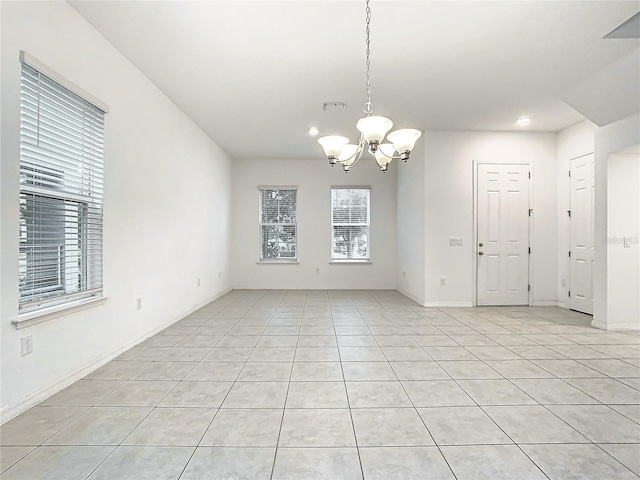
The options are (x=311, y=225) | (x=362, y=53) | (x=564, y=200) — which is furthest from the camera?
(x=311, y=225)

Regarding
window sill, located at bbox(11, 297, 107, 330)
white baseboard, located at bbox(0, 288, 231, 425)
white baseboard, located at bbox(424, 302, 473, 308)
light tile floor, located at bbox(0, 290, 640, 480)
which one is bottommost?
light tile floor, located at bbox(0, 290, 640, 480)

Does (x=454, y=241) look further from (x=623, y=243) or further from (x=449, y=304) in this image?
(x=623, y=243)

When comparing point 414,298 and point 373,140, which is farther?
point 414,298

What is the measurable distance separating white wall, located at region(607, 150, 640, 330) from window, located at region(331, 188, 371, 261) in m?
4.06

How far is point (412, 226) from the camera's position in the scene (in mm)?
5973

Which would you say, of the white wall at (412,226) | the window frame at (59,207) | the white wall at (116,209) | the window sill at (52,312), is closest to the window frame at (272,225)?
the white wall at (116,209)

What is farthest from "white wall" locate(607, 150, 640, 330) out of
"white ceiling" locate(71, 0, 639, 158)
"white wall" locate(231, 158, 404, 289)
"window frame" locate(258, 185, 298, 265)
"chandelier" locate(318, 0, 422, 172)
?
"window frame" locate(258, 185, 298, 265)

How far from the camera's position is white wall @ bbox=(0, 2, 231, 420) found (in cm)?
201

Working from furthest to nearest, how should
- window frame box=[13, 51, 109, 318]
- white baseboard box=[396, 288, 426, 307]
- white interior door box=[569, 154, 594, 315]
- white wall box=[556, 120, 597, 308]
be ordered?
white baseboard box=[396, 288, 426, 307] < white wall box=[556, 120, 597, 308] < white interior door box=[569, 154, 594, 315] < window frame box=[13, 51, 109, 318]

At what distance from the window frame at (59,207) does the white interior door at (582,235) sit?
235 inches

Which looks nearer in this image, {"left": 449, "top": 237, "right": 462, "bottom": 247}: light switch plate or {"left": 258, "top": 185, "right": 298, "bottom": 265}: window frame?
{"left": 449, "top": 237, "right": 462, "bottom": 247}: light switch plate

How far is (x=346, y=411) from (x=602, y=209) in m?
4.06

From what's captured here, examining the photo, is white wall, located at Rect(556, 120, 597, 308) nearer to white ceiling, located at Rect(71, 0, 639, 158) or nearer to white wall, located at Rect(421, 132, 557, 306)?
white wall, located at Rect(421, 132, 557, 306)

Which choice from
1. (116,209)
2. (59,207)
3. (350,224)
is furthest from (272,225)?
(59,207)
